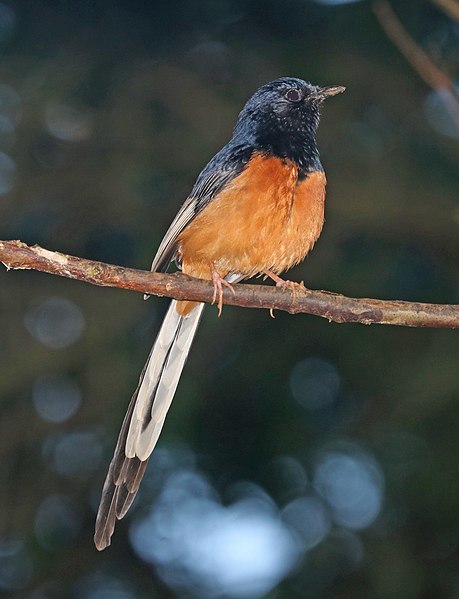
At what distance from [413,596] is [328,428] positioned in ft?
5.50

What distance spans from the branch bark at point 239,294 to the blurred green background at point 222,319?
2568 mm

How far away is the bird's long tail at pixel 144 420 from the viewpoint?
16.7 feet

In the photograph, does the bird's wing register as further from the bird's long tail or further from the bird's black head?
the bird's long tail

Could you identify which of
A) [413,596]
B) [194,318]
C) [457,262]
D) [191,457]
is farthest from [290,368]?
[194,318]

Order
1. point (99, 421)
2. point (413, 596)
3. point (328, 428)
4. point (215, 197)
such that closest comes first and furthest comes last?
point (215, 197)
point (413, 596)
point (99, 421)
point (328, 428)

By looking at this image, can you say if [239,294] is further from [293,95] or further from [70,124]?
[70,124]

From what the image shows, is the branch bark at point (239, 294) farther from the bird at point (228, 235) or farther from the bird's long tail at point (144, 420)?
the bird's long tail at point (144, 420)

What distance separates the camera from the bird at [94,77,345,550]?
17.4 feet

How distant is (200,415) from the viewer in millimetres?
8062

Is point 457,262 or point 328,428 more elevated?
point 457,262

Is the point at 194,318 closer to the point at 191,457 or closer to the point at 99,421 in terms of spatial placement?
the point at 99,421

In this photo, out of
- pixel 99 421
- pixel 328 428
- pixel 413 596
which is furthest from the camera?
pixel 328 428

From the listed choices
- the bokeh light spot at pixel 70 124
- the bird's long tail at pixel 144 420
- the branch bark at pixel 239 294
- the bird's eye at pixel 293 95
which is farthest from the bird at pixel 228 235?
the bokeh light spot at pixel 70 124

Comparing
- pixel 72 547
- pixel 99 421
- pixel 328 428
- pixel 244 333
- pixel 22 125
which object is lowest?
pixel 72 547
